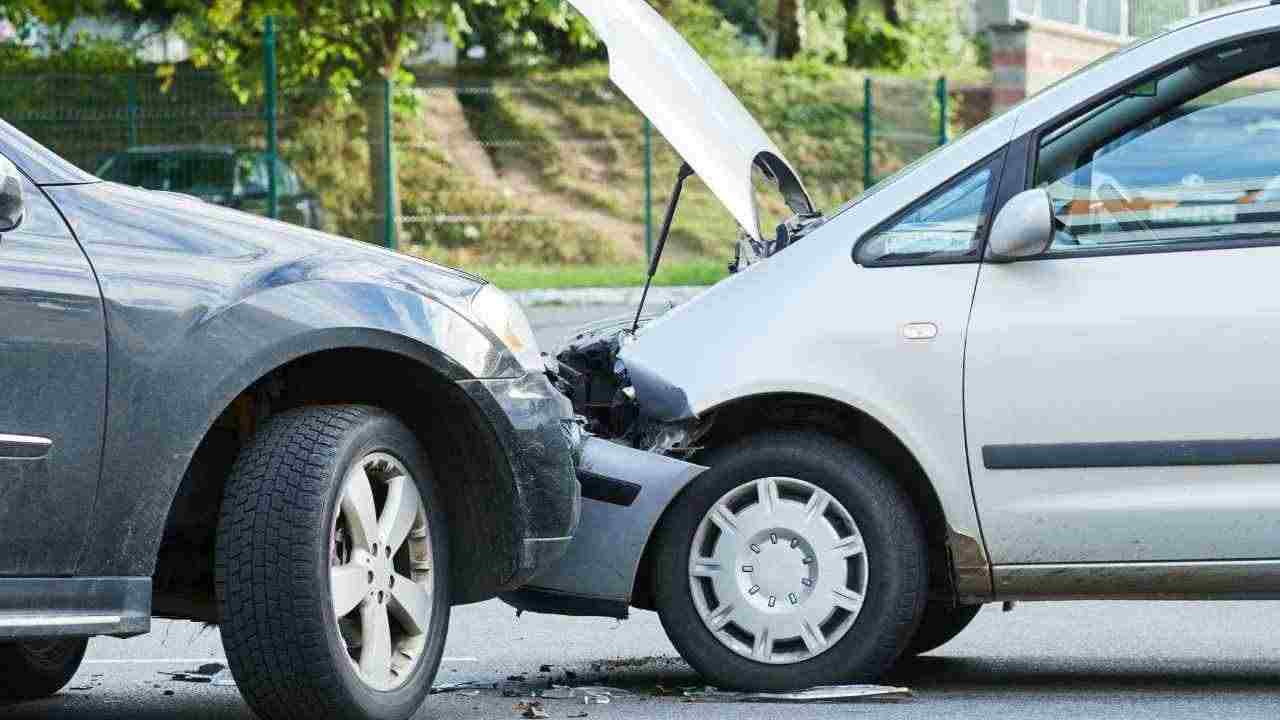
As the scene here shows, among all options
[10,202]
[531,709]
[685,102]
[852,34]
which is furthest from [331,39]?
[10,202]

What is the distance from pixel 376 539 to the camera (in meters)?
5.28

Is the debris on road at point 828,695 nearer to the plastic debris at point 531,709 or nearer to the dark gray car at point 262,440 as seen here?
the plastic debris at point 531,709

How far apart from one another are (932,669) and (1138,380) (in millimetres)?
1237

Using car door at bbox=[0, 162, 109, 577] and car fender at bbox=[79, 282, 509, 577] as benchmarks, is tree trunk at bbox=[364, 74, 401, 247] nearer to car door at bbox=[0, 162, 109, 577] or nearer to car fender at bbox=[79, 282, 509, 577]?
car fender at bbox=[79, 282, 509, 577]

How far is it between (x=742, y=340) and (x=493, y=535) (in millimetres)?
902

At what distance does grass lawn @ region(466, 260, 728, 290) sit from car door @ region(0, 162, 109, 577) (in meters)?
19.4

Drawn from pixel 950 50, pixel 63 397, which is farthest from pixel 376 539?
pixel 950 50

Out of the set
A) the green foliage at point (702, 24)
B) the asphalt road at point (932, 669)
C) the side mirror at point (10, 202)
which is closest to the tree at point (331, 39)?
the green foliage at point (702, 24)

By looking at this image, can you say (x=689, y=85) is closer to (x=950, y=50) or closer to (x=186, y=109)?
(x=186, y=109)

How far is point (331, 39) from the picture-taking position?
1053 inches

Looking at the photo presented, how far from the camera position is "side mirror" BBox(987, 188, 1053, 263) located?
585cm

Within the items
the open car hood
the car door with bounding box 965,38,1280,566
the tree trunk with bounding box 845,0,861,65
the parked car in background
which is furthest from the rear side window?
the tree trunk with bounding box 845,0,861,65

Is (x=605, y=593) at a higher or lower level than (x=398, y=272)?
lower

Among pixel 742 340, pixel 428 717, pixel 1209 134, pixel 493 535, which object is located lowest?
pixel 428 717
